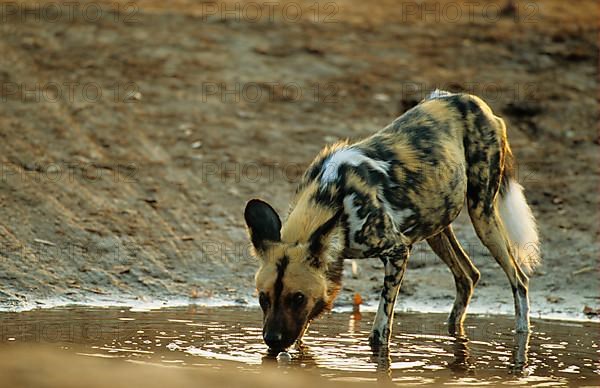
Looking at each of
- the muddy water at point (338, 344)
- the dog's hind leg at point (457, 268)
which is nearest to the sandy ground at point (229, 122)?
the dog's hind leg at point (457, 268)

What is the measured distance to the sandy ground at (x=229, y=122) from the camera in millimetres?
7902

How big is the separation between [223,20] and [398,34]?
6.46ft

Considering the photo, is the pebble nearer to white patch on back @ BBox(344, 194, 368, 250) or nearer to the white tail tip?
white patch on back @ BBox(344, 194, 368, 250)

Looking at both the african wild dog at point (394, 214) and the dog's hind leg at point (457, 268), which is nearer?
the african wild dog at point (394, 214)

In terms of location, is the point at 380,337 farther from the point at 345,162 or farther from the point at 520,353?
the point at 345,162

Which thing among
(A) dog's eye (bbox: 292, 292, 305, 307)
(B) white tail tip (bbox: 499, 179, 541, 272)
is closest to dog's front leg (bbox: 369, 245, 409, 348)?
(A) dog's eye (bbox: 292, 292, 305, 307)

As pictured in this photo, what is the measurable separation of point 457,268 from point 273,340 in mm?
2123

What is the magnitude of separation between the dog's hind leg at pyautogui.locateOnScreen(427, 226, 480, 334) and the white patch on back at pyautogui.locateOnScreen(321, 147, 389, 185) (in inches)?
43.9

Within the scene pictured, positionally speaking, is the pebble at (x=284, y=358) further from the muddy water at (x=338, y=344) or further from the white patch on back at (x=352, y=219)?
the white patch on back at (x=352, y=219)

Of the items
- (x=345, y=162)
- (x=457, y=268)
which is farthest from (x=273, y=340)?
(x=457, y=268)

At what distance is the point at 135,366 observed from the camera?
4.92 meters

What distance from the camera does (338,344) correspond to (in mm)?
5887

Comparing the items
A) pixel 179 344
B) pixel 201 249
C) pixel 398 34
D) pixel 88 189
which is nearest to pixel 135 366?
pixel 179 344

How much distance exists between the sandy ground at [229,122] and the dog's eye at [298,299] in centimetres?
194
